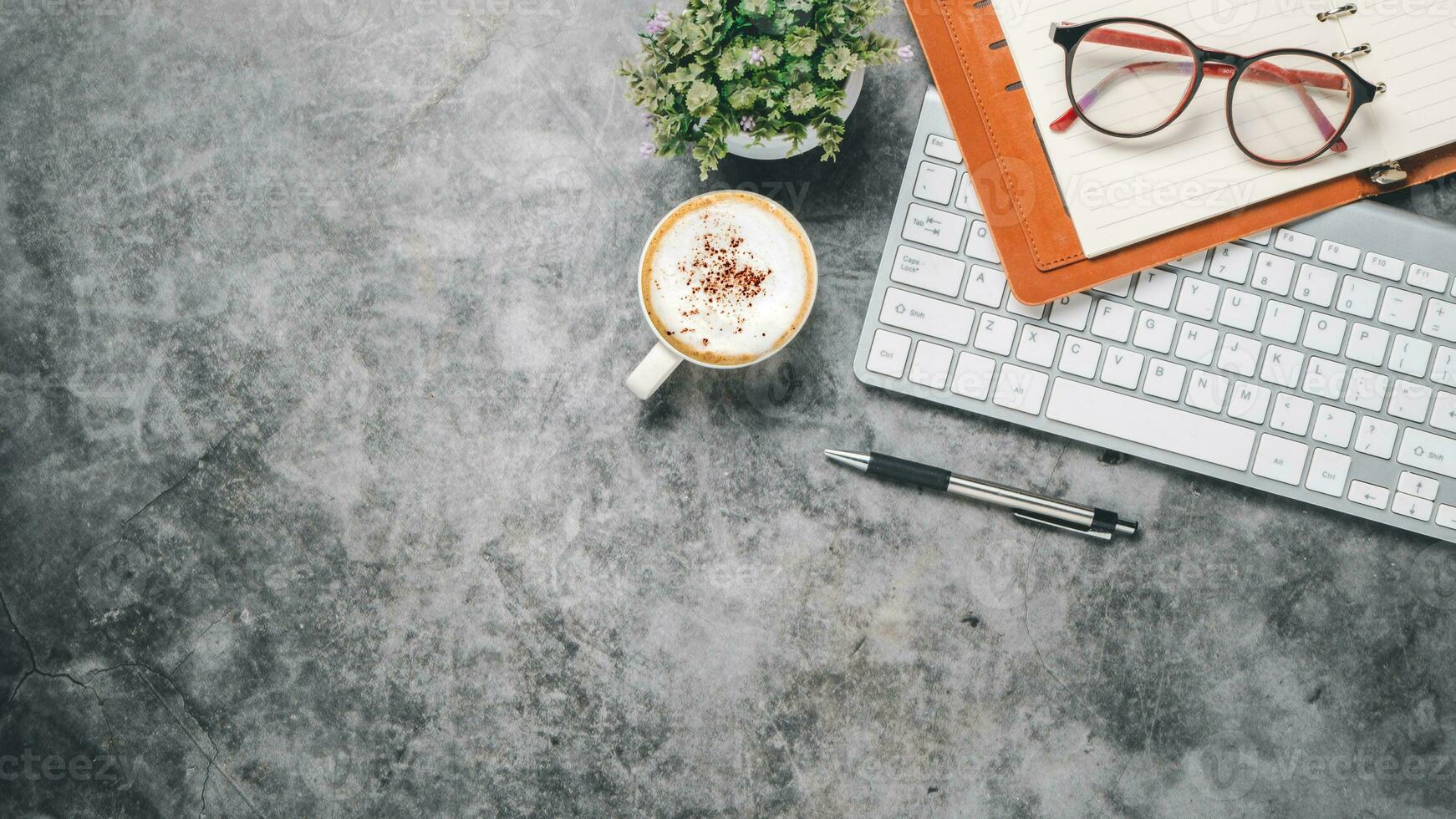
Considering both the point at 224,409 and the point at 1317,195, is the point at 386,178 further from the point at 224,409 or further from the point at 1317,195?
the point at 1317,195

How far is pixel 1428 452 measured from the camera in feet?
3.41

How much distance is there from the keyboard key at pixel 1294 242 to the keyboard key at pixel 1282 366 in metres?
0.12

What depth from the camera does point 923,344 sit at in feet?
3.41

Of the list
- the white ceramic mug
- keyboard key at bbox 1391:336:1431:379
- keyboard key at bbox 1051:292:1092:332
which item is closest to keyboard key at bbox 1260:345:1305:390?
keyboard key at bbox 1391:336:1431:379

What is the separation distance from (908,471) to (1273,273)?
0.50m

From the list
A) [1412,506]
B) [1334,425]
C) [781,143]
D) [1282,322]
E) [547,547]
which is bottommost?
[1412,506]

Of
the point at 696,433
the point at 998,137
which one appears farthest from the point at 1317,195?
the point at 696,433

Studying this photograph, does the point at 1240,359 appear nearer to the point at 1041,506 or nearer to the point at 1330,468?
the point at 1330,468

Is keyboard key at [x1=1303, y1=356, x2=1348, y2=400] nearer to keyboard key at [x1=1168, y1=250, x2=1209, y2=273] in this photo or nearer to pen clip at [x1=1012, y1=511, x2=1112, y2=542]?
keyboard key at [x1=1168, y1=250, x2=1209, y2=273]

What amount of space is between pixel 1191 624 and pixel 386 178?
1173 mm

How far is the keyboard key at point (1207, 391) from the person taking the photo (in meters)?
1.04

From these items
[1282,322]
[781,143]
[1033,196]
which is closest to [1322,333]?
[1282,322]

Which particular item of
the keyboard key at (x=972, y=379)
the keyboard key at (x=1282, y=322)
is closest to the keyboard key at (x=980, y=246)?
the keyboard key at (x=972, y=379)

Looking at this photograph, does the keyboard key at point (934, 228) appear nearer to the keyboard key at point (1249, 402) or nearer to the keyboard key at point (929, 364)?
the keyboard key at point (929, 364)
